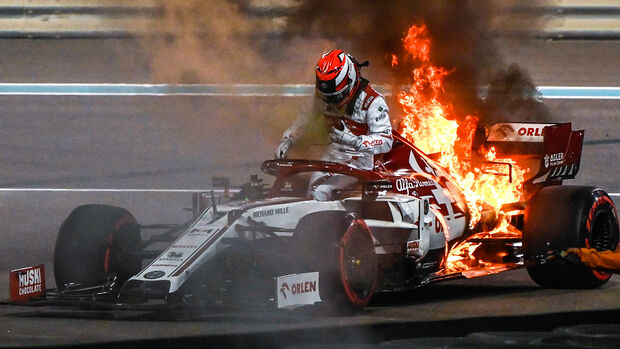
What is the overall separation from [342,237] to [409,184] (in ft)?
4.62

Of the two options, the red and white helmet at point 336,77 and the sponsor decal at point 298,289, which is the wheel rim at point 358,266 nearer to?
the sponsor decal at point 298,289

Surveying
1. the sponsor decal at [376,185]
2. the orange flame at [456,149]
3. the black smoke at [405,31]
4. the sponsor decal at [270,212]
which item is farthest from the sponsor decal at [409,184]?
Answer: the black smoke at [405,31]

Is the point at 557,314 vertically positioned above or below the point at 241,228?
below

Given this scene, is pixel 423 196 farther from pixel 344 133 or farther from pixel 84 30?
pixel 84 30

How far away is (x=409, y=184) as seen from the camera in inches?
412

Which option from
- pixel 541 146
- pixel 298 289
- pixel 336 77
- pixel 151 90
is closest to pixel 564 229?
pixel 541 146

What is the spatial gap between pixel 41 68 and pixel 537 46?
8021 millimetres

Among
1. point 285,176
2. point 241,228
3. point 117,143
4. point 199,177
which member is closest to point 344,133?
point 285,176

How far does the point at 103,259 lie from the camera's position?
9.77m

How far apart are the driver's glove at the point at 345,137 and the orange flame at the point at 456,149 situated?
122 centimetres

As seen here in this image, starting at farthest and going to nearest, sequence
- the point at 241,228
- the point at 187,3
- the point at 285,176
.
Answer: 1. the point at 187,3
2. the point at 285,176
3. the point at 241,228

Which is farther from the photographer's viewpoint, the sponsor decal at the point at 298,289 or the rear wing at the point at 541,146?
the rear wing at the point at 541,146

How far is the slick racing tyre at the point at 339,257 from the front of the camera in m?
9.09

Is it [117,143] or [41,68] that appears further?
[41,68]
